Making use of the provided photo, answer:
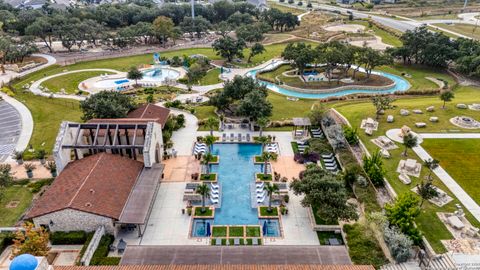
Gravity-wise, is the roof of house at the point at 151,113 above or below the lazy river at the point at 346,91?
above

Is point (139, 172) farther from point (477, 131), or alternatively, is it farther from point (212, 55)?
point (212, 55)

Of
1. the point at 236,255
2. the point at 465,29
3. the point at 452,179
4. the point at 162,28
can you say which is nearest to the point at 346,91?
the point at 452,179

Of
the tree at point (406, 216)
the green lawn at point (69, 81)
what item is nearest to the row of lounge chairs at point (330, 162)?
the tree at point (406, 216)

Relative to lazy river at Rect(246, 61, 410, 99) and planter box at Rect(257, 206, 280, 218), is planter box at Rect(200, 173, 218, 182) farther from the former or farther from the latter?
lazy river at Rect(246, 61, 410, 99)

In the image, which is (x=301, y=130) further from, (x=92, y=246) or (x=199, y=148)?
(x=92, y=246)

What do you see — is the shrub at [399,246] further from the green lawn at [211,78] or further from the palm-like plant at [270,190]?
the green lawn at [211,78]

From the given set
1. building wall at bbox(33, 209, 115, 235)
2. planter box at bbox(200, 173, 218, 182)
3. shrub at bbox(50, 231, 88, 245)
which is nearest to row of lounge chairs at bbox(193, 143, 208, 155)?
planter box at bbox(200, 173, 218, 182)

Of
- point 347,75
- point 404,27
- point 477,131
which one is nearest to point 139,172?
point 477,131
